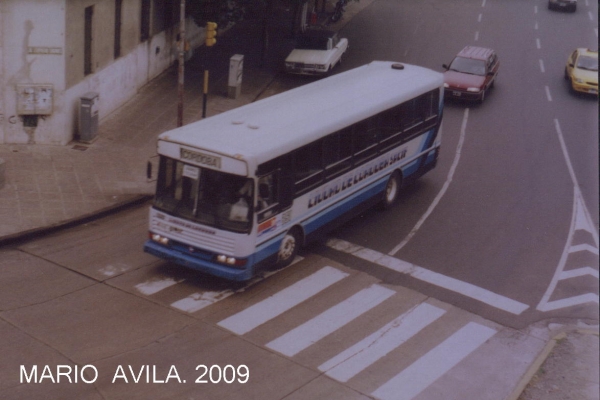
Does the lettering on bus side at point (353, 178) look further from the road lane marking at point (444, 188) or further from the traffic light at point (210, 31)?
the traffic light at point (210, 31)

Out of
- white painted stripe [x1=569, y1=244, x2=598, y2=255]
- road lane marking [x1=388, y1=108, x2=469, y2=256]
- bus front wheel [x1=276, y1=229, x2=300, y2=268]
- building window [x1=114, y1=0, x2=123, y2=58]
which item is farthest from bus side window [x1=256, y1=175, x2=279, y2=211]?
building window [x1=114, y1=0, x2=123, y2=58]

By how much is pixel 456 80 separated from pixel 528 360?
17.8m

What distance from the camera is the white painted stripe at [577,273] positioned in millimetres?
16156

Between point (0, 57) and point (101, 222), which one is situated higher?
point (0, 57)

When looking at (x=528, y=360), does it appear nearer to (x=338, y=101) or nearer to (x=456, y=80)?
(x=338, y=101)

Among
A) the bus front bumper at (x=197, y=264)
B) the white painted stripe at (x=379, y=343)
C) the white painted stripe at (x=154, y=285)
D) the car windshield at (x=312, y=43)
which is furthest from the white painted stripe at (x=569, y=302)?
the car windshield at (x=312, y=43)

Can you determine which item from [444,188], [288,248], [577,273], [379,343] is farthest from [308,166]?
[444,188]

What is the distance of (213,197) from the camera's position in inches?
534

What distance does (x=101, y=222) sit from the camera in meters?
17.0

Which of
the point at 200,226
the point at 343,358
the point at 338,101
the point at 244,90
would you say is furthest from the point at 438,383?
the point at 244,90

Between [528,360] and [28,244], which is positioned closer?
[528,360]

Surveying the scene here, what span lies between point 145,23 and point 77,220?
11779 mm

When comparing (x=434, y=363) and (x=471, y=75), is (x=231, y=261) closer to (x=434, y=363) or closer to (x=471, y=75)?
(x=434, y=363)

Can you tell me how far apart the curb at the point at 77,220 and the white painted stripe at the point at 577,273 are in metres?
9.25
